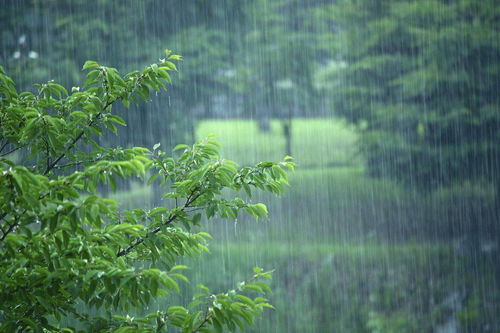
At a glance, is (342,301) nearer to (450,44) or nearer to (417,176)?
(417,176)

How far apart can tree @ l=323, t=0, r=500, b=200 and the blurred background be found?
0.02 m

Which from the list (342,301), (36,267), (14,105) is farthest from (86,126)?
(342,301)

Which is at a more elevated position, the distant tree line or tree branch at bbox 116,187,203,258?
the distant tree line

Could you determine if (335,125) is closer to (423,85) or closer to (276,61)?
(276,61)

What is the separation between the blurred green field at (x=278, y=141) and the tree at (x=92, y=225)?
24.3 feet

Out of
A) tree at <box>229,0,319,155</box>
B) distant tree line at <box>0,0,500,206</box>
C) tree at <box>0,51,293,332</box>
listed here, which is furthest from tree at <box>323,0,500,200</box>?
tree at <box>0,51,293,332</box>

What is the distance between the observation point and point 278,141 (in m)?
10.0

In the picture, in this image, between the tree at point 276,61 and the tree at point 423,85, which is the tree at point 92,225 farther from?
the tree at point 276,61

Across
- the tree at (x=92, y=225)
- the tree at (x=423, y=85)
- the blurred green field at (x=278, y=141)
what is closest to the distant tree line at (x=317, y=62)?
the tree at (x=423, y=85)

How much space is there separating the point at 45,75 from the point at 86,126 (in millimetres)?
6806

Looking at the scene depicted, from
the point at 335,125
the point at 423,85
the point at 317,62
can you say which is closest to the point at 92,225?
the point at 423,85

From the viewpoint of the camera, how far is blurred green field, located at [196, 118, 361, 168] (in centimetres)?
984

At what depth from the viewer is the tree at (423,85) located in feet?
27.1

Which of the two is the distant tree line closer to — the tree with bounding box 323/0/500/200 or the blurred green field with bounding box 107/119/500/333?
the tree with bounding box 323/0/500/200
